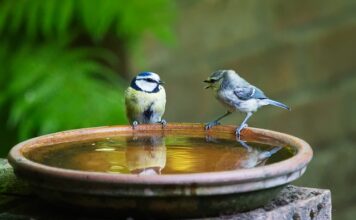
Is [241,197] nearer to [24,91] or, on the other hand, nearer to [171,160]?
[171,160]

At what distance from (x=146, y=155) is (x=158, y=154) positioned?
4 centimetres

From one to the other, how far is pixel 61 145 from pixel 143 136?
25 centimetres

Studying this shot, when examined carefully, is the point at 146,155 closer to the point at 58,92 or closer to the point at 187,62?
the point at 58,92

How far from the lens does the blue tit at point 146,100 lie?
9.82 ft

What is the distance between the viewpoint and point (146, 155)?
220 cm

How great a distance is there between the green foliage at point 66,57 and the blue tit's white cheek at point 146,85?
1.02 metres

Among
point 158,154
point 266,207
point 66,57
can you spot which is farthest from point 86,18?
point 266,207

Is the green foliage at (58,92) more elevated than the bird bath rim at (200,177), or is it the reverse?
the bird bath rim at (200,177)

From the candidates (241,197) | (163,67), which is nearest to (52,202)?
(241,197)

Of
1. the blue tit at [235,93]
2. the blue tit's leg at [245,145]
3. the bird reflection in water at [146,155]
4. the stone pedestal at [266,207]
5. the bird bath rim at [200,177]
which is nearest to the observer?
the bird bath rim at [200,177]

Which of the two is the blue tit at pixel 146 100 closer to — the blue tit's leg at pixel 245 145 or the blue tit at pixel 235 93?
the blue tit at pixel 235 93

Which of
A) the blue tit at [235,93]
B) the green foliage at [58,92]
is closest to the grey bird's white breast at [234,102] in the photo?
the blue tit at [235,93]

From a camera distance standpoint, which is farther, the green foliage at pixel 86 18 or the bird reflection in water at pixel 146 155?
the green foliage at pixel 86 18

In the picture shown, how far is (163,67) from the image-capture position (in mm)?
4645
